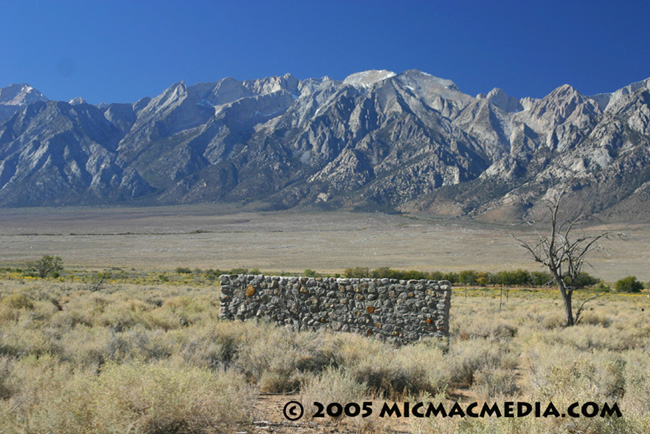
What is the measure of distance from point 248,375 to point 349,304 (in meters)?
4.47

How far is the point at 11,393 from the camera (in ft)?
16.9

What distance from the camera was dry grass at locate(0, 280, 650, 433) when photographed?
13.1ft

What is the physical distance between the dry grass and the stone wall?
36.7 inches

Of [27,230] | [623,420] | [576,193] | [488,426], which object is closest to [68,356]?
[488,426]

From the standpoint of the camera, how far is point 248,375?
6.83 m

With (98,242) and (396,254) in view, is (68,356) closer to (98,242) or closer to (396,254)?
(396,254)

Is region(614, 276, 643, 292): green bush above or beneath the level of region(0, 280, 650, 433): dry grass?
beneath

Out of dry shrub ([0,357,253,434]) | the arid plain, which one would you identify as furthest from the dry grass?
the arid plain

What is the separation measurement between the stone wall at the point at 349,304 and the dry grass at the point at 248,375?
36.7 inches

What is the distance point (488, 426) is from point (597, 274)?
55228 mm

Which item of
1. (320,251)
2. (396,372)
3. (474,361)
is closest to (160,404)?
(396,372)

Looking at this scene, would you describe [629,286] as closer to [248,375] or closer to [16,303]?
[248,375]

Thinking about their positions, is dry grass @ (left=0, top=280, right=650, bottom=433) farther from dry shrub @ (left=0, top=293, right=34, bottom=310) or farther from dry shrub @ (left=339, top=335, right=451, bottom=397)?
dry shrub @ (left=0, top=293, right=34, bottom=310)

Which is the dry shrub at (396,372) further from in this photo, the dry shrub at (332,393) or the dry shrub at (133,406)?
the dry shrub at (133,406)
